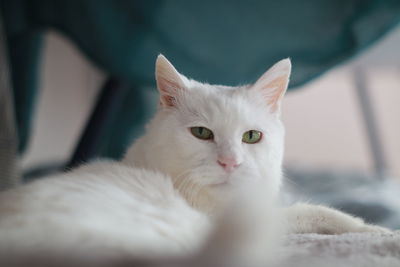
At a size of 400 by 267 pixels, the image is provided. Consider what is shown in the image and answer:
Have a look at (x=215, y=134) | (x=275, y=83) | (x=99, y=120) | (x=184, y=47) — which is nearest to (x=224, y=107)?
(x=215, y=134)

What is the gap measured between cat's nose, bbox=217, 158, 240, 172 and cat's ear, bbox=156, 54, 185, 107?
0.68 ft

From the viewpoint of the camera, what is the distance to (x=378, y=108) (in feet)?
12.0

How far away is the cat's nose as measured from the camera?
32.7 inches

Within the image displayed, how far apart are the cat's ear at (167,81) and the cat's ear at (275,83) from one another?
0.54ft

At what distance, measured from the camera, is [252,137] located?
2.94 feet

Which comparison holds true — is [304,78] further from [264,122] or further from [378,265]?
[378,265]

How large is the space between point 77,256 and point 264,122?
54 cm

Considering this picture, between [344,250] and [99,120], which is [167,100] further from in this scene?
[99,120]

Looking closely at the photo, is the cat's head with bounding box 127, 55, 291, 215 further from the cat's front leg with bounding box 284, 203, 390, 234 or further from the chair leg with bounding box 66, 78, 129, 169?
the chair leg with bounding box 66, 78, 129, 169

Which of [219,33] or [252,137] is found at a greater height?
[219,33]

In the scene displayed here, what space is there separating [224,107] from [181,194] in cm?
19

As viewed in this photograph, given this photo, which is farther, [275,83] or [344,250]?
[275,83]

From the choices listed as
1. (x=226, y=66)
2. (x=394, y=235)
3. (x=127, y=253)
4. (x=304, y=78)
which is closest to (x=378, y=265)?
(x=394, y=235)

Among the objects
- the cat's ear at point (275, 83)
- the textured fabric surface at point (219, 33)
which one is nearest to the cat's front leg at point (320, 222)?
the cat's ear at point (275, 83)
